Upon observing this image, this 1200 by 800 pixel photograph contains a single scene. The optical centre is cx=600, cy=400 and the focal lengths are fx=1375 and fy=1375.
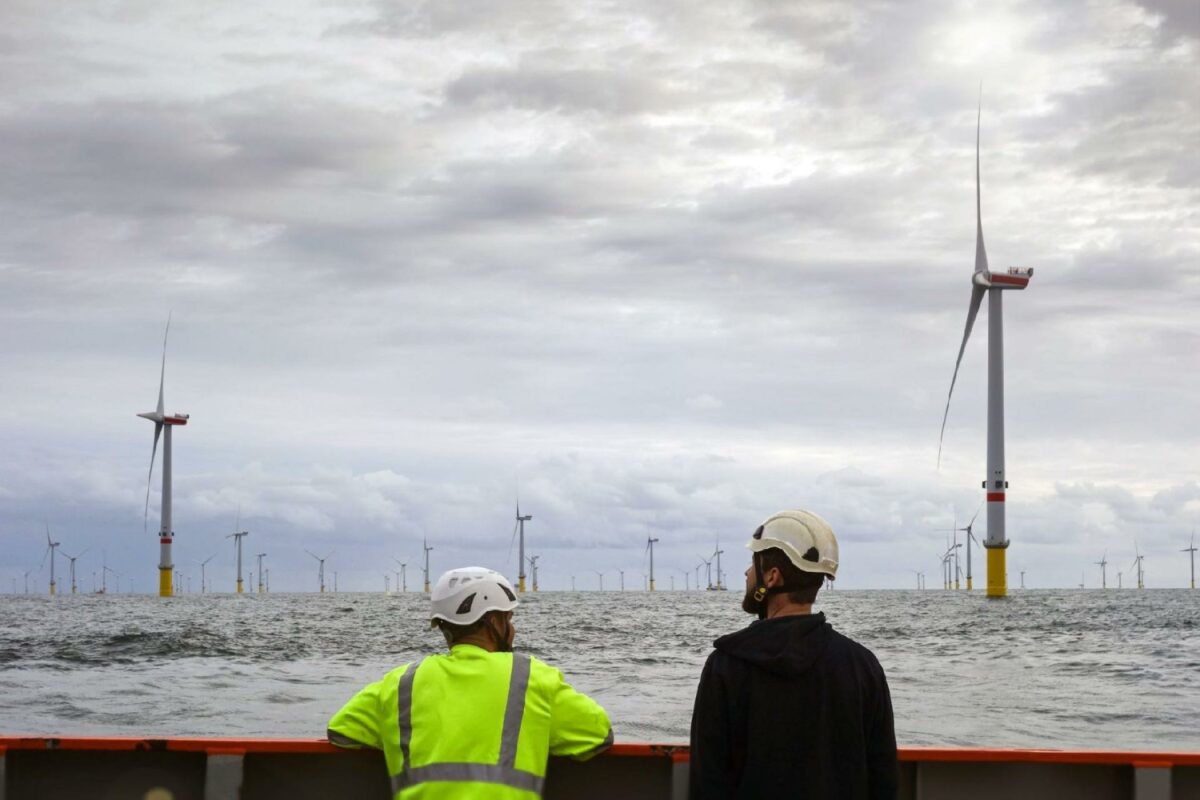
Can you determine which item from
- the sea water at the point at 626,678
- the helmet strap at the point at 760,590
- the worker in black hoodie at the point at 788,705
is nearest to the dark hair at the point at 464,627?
the worker in black hoodie at the point at 788,705

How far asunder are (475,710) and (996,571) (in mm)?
91594

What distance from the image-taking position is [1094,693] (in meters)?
32.4

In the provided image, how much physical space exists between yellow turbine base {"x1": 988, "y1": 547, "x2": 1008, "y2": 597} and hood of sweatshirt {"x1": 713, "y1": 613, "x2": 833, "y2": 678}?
87338 millimetres

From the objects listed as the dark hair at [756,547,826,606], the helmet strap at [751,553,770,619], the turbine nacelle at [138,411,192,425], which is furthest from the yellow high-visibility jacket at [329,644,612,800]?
the turbine nacelle at [138,411,192,425]

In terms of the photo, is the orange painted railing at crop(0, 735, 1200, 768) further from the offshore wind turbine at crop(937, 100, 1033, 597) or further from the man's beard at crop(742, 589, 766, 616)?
the offshore wind turbine at crop(937, 100, 1033, 597)

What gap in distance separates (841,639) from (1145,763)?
2.66 m

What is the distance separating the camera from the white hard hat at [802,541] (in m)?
4.73

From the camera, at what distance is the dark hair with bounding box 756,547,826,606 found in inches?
186

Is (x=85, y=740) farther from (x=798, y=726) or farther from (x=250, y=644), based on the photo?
(x=250, y=644)

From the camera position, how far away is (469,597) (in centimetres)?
526

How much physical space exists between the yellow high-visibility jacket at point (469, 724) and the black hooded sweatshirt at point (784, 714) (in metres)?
0.75

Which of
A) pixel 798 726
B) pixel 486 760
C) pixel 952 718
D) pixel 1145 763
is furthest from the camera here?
pixel 952 718

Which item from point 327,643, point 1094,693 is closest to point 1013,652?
point 1094,693

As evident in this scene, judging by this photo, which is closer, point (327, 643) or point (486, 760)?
point (486, 760)
